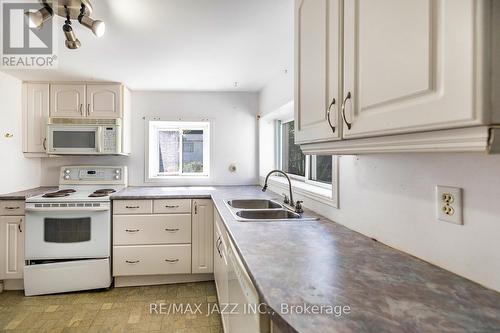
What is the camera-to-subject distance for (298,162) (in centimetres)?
278

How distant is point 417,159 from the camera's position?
1.01m

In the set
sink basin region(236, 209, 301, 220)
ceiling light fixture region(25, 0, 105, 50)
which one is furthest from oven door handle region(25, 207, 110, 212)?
ceiling light fixture region(25, 0, 105, 50)

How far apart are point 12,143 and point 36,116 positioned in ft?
1.18

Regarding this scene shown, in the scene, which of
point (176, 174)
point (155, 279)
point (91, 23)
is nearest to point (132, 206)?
point (155, 279)

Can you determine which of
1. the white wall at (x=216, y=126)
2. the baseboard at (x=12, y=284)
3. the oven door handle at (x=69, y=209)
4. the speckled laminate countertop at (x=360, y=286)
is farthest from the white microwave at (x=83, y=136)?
the speckled laminate countertop at (x=360, y=286)

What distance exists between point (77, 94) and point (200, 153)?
1454 mm

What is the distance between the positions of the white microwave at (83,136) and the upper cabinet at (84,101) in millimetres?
77

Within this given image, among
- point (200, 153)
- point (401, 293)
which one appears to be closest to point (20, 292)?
point (200, 153)

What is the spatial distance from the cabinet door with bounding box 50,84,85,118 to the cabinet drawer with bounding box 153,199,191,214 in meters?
1.29

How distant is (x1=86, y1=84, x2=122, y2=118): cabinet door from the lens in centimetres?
299

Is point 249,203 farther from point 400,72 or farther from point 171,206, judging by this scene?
point 400,72

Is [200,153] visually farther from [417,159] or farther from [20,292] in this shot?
[417,159]

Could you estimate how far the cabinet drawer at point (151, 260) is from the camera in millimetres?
2682

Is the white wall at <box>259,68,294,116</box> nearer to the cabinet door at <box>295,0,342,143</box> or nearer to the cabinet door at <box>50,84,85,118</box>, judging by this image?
the cabinet door at <box>295,0,342,143</box>
